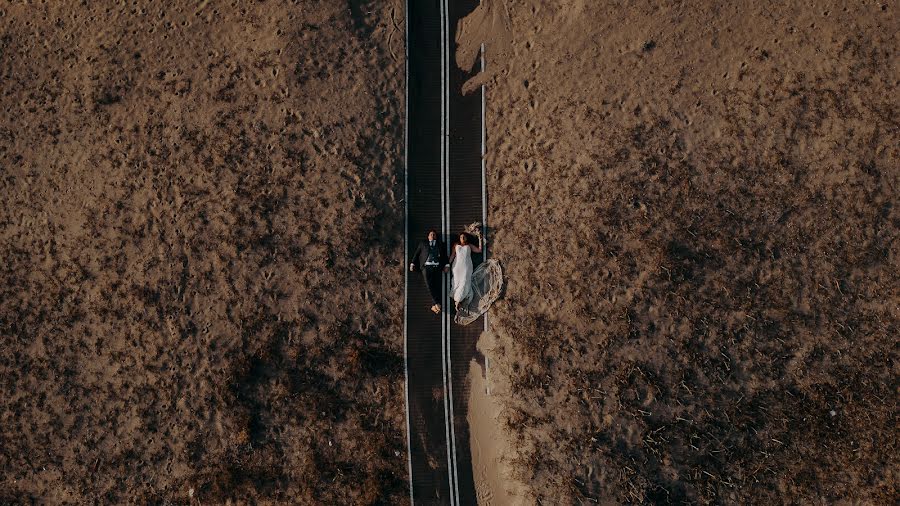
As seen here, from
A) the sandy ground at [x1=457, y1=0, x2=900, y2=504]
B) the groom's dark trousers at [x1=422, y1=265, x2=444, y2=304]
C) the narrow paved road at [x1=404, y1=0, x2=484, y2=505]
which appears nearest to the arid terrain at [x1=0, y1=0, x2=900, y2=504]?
the sandy ground at [x1=457, y1=0, x2=900, y2=504]

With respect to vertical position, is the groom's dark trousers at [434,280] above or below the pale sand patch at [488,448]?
above

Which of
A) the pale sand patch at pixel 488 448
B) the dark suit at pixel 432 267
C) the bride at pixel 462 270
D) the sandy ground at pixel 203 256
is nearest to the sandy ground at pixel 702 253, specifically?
the pale sand patch at pixel 488 448

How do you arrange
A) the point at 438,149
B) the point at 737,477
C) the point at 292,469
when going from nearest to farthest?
1. the point at 737,477
2. the point at 292,469
3. the point at 438,149

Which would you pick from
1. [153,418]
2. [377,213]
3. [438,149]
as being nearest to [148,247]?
[153,418]

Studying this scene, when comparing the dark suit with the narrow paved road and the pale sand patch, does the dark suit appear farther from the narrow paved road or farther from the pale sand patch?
the pale sand patch

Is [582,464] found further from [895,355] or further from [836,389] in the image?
[895,355]

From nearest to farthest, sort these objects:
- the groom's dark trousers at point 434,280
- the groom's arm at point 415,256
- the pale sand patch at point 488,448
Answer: the pale sand patch at point 488,448
the groom's dark trousers at point 434,280
the groom's arm at point 415,256

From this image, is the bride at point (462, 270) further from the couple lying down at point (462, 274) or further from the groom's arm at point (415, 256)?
the groom's arm at point (415, 256)

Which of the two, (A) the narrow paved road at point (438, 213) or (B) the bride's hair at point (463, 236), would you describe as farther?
(B) the bride's hair at point (463, 236)
